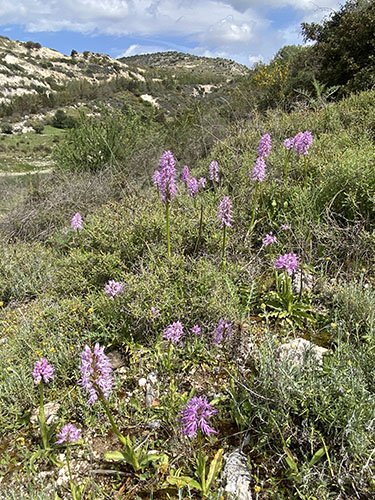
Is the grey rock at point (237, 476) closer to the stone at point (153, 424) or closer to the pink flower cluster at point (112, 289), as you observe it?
the stone at point (153, 424)

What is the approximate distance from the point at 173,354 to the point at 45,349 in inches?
40.7

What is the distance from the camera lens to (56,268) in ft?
12.7

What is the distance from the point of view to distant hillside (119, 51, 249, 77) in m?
77.6

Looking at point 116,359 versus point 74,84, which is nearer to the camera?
point 116,359

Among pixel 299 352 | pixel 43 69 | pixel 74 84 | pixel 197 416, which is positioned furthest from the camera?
pixel 43 69

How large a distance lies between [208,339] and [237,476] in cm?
100

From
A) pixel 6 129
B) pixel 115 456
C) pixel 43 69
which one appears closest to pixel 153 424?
pixel 115 456

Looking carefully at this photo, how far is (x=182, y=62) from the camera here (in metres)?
88.8

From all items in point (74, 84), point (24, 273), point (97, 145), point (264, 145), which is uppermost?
point (74, 84)

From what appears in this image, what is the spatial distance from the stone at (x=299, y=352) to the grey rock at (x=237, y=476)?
61 cm

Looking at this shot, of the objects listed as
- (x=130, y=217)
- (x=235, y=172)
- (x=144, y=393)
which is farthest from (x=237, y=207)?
(x=144, y=393)

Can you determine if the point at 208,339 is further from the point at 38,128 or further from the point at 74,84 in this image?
the point at 74,84

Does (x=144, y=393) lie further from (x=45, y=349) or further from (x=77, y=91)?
(x=77, y=91)

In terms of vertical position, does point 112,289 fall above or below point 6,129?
below
